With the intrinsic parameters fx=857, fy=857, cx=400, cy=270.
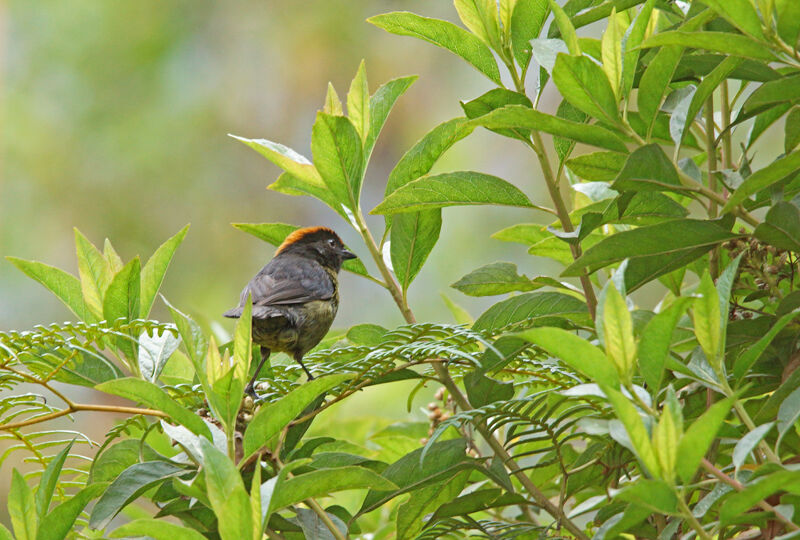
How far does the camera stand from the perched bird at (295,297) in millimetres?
2941

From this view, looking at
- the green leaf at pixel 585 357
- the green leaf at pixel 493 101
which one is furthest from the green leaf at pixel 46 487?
the green leaf at pixel 493 101

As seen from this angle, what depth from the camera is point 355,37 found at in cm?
987

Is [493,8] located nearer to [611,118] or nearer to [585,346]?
[611,118]

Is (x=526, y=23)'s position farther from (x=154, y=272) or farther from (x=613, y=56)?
(x=154, y=272)

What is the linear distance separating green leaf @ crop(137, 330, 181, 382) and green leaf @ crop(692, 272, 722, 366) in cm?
85

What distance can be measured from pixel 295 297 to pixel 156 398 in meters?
2.02

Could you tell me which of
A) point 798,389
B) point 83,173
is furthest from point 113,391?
point 83,173

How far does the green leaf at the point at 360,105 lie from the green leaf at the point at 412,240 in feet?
0.59

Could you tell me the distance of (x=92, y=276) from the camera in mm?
1550

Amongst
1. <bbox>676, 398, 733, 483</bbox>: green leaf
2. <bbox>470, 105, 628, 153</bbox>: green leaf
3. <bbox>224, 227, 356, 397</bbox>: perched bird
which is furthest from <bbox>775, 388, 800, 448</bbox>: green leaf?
<bbox>224, 227, 356, 397</bbox>: perched bird

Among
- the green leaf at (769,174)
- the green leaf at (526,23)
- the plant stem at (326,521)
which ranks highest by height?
the green leaf at (526,23)

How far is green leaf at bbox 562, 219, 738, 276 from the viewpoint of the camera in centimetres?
121

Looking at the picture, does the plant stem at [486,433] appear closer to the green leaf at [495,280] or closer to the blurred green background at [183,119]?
the green leaf at [495,280]

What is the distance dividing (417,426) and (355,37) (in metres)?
8.45
